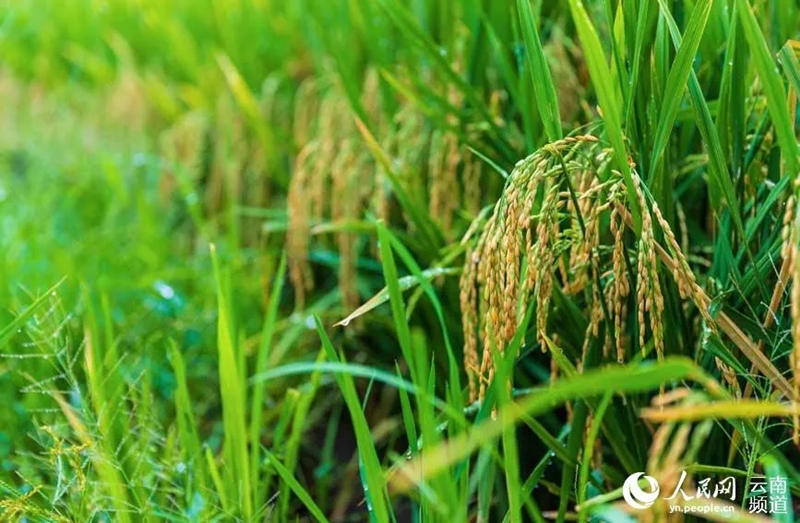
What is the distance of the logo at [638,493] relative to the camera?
3.39 ft

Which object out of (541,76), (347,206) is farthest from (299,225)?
(541,76)

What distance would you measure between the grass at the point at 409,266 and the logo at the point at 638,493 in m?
0.03

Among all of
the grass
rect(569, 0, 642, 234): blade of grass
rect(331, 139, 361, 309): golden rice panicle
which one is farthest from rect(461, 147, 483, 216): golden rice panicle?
rect(569, 0, 642, 234): blade of grass

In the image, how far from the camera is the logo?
1.03m

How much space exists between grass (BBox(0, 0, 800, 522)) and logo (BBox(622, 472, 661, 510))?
Answer: 0.08 ft

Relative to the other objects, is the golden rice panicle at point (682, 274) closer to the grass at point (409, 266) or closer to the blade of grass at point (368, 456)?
the grass at point (409, 266)

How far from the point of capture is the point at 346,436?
179 cm

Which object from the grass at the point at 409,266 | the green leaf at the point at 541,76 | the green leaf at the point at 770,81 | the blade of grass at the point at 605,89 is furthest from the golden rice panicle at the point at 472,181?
the green leaf at the point at 770,81

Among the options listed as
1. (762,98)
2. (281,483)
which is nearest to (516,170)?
(762,98)

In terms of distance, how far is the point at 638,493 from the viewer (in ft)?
3.48

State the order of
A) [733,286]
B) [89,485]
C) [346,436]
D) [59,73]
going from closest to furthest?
[733,286]
[89,485]
[346,436]
[59,73]

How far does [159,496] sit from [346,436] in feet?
1.62

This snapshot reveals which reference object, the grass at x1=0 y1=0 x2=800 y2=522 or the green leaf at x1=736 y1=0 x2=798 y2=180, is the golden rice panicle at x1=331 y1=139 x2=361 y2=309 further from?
the green leaf at x1=736 y1=0 x2=798 y2=180

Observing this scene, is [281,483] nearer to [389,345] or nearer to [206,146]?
[389,345]
